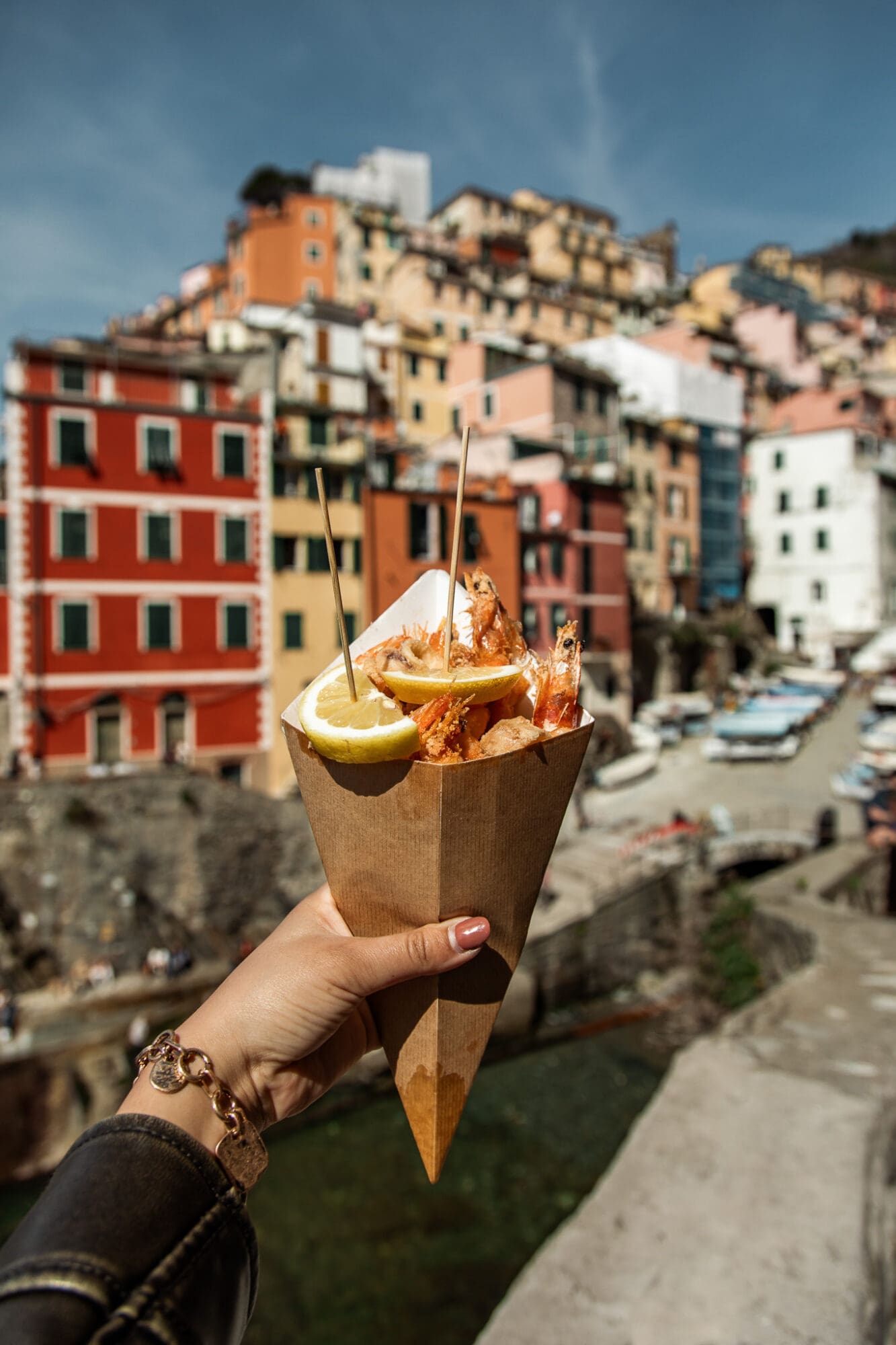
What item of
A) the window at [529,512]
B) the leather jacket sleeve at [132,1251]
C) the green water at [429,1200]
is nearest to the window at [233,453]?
the window at [529,512]

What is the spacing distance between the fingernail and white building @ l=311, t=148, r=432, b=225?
54.5 m

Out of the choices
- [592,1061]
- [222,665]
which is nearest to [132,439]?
[222,665]

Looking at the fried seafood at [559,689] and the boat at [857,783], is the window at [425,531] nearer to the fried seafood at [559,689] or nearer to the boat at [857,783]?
the boat at [857,783]

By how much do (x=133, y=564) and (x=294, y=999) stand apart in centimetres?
2131

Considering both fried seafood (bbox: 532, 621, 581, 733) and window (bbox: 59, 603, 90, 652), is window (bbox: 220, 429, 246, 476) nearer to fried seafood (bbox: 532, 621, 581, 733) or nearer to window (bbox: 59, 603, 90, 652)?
window (bbox: 59, 603, 90, 652)

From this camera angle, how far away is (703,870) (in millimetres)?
20156

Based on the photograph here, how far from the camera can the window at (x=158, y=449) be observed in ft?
70.2

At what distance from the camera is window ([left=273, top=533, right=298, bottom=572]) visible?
23172 millimetres

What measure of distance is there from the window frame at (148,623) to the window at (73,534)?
184cm

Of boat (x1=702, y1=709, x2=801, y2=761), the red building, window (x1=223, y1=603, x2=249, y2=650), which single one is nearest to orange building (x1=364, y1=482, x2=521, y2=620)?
the red building

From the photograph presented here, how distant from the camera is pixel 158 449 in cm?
2153

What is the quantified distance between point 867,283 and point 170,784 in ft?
260

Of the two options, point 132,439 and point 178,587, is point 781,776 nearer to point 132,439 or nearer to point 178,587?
Result: point 178,587

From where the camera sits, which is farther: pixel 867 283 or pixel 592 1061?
pixel 867 283
